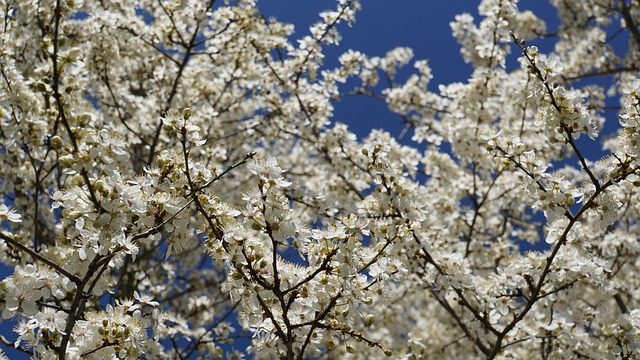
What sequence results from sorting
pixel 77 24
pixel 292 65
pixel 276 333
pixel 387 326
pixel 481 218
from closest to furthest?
pixel 276 333 → pixel 77 24 → pixel 292 65 → pixel 481 218 → pixel 387 326

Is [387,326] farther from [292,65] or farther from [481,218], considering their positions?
[292,65]

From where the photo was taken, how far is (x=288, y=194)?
607 cm

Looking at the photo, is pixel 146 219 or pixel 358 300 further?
pixel 358 300

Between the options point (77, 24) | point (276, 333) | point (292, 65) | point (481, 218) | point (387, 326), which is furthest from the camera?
point (387, 326)

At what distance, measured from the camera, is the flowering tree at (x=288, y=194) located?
3.05 m

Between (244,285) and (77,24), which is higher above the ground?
(77,24)

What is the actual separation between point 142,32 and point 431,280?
5.29 m

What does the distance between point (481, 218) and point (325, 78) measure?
333 centimetres

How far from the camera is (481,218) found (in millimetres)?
8656

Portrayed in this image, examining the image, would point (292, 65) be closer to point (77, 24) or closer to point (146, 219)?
point (77, 24)

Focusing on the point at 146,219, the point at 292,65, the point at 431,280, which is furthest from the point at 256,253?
the point at 292,65

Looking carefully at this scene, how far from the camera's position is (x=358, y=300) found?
11.3 ft

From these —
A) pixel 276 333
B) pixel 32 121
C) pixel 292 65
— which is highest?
pixel 292 65

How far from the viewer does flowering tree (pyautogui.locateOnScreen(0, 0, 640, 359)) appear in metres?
3.05
